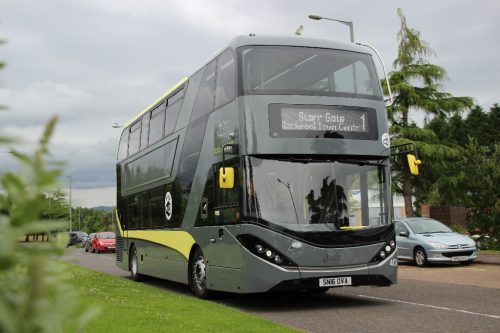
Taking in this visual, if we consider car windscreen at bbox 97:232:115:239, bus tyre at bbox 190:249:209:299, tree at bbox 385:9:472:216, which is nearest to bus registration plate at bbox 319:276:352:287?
bus tyre at bbox 190:249:209:299

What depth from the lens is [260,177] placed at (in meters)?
10.4

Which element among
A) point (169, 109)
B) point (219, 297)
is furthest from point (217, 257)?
point (169, 109)

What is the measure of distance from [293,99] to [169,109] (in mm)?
4886

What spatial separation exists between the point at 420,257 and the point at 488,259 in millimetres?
2523

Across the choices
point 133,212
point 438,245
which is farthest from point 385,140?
point 438,245

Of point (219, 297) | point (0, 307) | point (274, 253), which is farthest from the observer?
point (219, 297)

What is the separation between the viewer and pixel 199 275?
1247cm

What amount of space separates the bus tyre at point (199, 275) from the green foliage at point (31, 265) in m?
11.1

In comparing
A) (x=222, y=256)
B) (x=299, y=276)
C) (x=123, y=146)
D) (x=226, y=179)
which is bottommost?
(x=299, y=276)

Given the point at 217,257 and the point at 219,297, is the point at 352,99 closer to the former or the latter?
the point at 217,257

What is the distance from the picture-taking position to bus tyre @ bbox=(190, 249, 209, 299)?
12.1m

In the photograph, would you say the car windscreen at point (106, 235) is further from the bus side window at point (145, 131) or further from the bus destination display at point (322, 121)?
the bus destination display at point (322, 121)

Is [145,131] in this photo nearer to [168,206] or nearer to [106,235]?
[168,206]

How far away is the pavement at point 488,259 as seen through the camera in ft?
66.1
